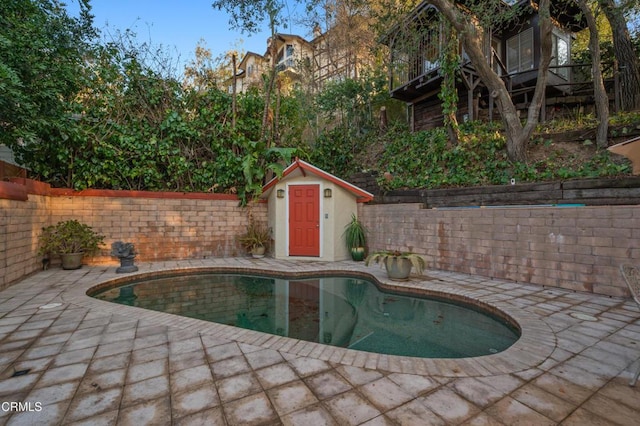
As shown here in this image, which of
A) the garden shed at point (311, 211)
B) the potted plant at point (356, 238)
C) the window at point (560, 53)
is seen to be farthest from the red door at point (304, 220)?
the window at point (560, 53)

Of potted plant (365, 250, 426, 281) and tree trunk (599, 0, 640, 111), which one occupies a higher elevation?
tree trunk (599, 0, 640, 111)

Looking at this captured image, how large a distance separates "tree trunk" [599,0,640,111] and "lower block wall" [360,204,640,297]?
6.59 m

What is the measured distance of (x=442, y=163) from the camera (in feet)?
27.6

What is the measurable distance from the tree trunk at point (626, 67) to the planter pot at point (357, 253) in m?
8.38

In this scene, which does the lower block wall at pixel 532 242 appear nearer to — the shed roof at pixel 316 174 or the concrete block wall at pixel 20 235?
the shed roof at pixel 316 174

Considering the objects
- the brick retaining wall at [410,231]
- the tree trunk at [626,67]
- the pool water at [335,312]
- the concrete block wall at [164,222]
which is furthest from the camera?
the tree trunk at [626,67]

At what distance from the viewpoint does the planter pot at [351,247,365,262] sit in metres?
7.82

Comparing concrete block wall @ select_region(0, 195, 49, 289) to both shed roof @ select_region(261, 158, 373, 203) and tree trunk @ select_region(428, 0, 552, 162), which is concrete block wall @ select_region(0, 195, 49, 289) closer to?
shed roof @ select_region(261, 158, 373, 203)

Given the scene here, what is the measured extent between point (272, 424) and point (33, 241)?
6876mm

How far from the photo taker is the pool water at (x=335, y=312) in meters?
3.26

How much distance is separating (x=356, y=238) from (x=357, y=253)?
0.40 m

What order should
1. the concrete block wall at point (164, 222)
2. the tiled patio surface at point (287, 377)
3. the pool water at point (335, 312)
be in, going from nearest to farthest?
the tiled patio surface at point (287, 377), the pool water at point (335, 312), the concrete block wall at point (164, 222)

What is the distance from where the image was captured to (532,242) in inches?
203

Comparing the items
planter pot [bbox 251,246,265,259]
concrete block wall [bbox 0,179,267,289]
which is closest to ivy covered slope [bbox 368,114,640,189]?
planter pot [bbox 251,246,265,259]
